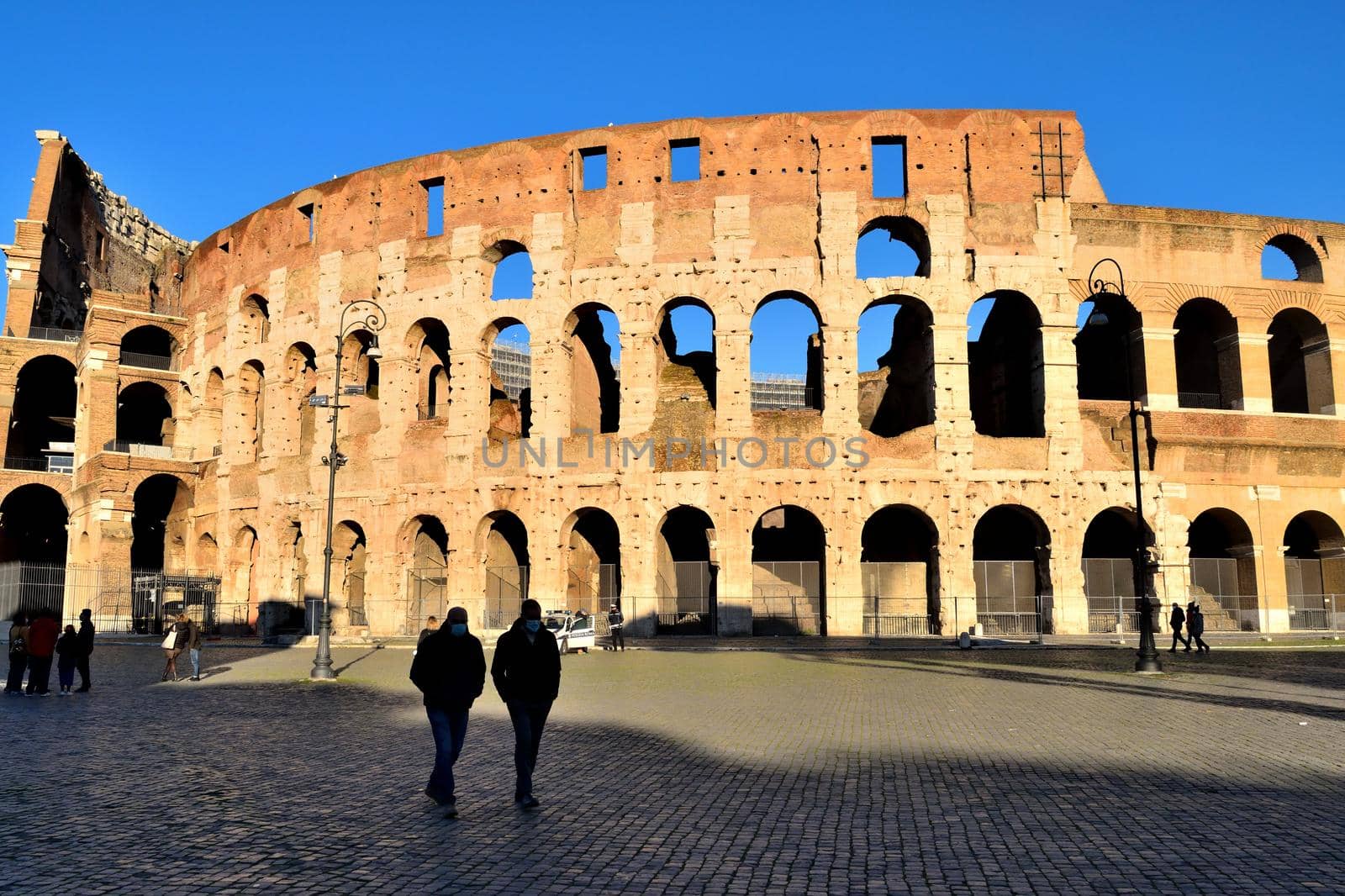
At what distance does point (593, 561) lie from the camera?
3325 cm

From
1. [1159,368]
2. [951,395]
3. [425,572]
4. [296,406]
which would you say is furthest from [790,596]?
[296,406]

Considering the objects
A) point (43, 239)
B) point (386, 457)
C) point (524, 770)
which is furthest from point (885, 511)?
point (43, 239)

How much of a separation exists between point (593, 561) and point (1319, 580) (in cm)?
2186

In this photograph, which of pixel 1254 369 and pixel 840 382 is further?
pixel 1254 369

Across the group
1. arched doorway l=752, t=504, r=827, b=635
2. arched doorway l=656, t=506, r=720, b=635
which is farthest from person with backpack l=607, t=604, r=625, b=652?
arched doorway l=752, t=504, r=827, b=635

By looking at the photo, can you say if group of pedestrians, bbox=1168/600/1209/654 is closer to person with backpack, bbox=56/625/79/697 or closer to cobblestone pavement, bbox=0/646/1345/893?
cobblestone pavement, bbox=0/646/1345/893

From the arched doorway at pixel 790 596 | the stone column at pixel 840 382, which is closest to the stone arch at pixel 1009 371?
the stone column at pixel 840 382

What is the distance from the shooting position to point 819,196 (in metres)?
29.5

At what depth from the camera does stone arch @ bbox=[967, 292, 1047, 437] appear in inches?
1169

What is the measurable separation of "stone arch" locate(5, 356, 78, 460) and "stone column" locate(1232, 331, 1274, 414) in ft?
147

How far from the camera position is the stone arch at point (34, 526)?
4356 cm

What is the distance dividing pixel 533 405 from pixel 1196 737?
22.6 meters

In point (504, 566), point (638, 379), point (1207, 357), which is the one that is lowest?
point (504, 566)

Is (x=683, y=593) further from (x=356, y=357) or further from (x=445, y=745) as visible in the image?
(x=445, y=745)
